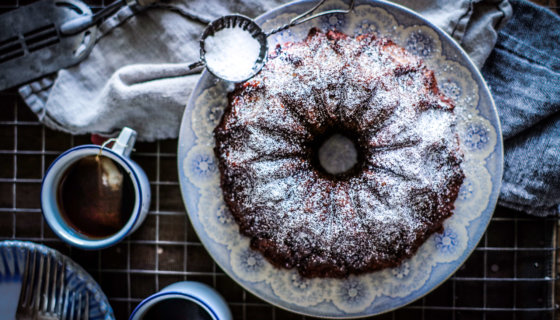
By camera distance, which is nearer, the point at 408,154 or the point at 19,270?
the point at 408,154

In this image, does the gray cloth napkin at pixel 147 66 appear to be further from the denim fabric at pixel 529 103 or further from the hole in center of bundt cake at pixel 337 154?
the hole in center of bundt cake at pixel 337 154

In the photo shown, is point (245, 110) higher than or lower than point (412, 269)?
higher

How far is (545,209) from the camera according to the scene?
133 centimetres

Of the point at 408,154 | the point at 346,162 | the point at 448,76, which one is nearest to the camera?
the point at 408,154

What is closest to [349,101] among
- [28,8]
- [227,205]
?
[227,205]

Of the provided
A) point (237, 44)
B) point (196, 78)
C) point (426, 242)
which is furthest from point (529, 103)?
point (196, 78)

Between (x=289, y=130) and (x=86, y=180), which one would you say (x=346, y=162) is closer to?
(x=289, y=130)

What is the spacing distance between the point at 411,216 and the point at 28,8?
135 cm

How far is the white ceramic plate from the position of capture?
1.23m

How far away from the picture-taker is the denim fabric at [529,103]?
129 cm

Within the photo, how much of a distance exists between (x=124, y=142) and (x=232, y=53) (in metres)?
0.41

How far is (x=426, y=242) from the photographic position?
4.05ft

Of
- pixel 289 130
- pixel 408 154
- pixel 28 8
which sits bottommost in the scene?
pixel 408 154

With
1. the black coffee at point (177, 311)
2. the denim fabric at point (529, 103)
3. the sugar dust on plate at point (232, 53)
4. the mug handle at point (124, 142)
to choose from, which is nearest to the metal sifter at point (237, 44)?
the sugar dust on plate at point (232, 53)
